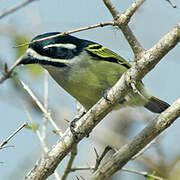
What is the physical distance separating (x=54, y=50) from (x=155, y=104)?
1.78 meters

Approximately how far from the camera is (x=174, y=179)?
3.42 metres

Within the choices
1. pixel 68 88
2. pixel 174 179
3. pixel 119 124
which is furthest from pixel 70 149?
pixel 119 124

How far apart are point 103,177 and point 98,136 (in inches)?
96.1

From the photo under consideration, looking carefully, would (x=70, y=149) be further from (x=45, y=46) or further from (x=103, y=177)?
(x=45, y=46)

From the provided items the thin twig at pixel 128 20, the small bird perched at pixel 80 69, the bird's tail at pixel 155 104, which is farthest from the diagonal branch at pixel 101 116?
the bird's tail at pixel 155 104

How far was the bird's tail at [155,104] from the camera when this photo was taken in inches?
221

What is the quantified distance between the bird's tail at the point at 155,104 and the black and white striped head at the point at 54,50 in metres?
1.27

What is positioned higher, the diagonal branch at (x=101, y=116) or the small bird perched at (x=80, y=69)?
the small bird perched at (x=80, y=69)

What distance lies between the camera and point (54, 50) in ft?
16.0

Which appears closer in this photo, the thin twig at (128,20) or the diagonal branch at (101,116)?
the thin twig at (128,20)

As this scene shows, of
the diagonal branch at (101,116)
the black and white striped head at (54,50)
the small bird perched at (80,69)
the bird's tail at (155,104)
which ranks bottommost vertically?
the bird's tail at (155,104)

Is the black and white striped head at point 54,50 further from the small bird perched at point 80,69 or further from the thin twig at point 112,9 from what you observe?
the thin twig at point 112,9

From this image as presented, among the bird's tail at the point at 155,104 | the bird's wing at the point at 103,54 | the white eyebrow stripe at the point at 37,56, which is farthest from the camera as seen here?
the bird's tail at the point at 155,104

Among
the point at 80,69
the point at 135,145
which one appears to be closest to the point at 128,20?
the point at 135,145
